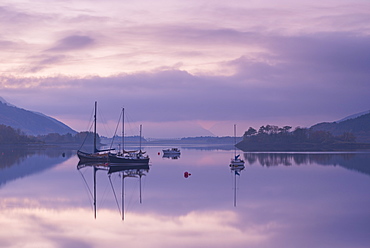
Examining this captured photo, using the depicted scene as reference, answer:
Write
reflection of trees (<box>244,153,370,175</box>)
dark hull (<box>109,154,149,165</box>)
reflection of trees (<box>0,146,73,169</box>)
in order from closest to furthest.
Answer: dark hull (<box>109,154,149,165</box>), reflection of trees (<box>244,153,370,175</box>), reflection of trees (<box>0,146,73,169</box>)

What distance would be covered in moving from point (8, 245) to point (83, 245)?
9.97 feet

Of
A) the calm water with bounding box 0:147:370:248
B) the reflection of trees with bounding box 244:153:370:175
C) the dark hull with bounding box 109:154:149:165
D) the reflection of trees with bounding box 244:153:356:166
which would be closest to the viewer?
the calm water with bounding box 0:147:370:248

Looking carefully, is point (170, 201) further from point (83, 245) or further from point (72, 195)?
point (83, 245)

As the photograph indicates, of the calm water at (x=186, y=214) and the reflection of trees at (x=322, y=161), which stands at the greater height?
the reflection of trees at (x=322, y=161)

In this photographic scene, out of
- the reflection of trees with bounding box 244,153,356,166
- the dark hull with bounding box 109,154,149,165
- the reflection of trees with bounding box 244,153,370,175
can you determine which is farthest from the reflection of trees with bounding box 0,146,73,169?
the reflection of trees with bounding box 244,153,356,166

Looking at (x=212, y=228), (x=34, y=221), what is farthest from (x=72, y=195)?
(x=212, y=228)

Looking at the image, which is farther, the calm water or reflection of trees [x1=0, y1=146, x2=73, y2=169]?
reflection of trees [x1=0, y1=146, x2=73, y2=169]

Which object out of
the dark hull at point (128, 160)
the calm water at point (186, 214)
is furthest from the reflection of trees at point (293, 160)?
the calm water at point (186, 214)

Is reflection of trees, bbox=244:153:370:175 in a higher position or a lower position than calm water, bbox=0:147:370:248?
higher

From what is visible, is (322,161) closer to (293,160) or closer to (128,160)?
(293,160)

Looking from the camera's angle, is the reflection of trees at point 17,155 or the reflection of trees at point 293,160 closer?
the reflection of trees at point 17,155

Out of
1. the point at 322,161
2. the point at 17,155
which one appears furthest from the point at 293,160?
the point at 17,155

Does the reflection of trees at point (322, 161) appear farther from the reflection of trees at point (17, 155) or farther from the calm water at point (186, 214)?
the reflection of trees at point (17, 155)

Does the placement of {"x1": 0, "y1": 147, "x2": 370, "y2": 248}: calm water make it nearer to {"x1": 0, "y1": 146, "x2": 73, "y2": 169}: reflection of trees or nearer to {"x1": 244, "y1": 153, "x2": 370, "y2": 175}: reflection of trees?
{"x1": 244, "y1": 153, "x2": 370, "y2": 175}: reflection of trees
